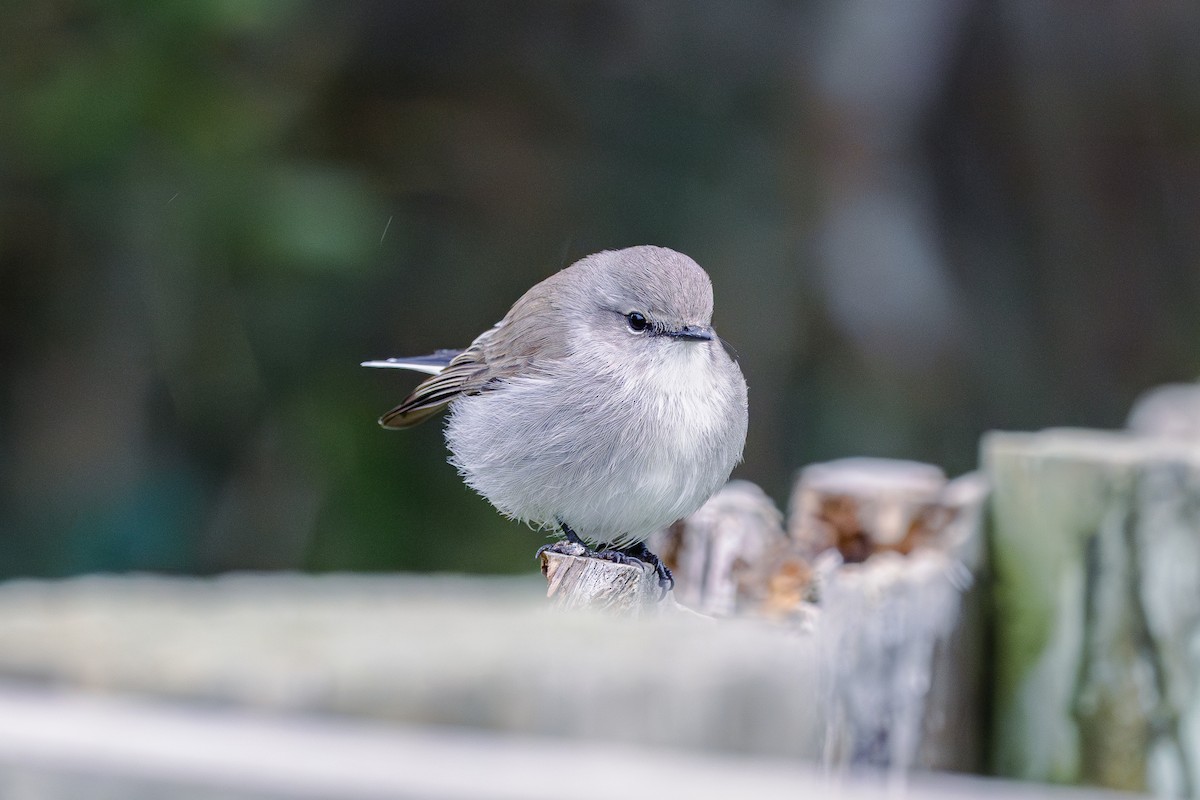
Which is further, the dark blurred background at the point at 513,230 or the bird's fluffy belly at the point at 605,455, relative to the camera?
the dark blurred background at the point at 513,230

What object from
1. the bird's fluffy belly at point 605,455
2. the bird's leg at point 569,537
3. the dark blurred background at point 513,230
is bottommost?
the bird's leg at point 569,537

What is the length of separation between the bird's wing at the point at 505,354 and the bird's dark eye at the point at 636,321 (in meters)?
0.28

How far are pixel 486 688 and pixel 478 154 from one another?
5.37m

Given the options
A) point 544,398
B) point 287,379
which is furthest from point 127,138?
point 544,398

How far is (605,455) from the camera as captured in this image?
89.2 inches

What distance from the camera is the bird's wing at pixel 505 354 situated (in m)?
2.48

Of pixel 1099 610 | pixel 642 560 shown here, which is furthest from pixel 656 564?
pixel 1099 610

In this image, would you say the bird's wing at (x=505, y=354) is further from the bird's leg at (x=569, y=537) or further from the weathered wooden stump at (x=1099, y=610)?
the weathered wooden stump at (x=1099, y=610)

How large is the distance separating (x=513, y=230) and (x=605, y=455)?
13.4ft

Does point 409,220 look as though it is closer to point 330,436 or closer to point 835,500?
point 330,436

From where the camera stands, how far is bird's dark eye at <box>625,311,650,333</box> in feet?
6.93

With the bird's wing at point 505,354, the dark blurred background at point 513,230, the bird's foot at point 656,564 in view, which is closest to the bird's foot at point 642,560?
the bird's foot at point 656,564

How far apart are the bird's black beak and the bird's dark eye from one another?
0.25 feet

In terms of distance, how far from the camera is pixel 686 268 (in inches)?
75.9
